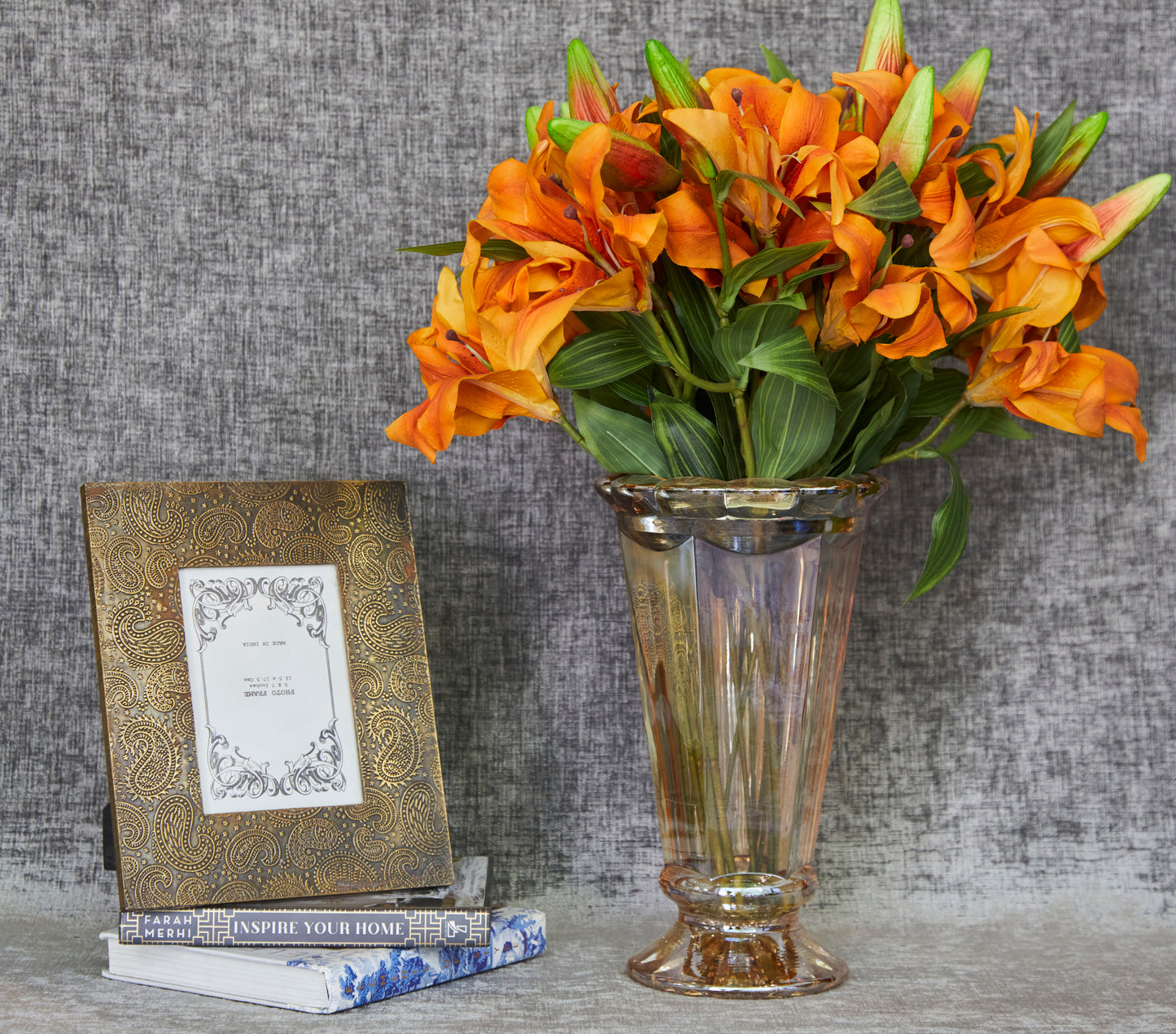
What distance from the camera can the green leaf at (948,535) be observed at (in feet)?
2.47

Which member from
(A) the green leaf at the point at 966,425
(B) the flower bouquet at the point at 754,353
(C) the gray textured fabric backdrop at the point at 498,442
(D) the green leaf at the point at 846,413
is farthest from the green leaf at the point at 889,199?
(C) the gray textured fabric backdrop at the point at 498,442

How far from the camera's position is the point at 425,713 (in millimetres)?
791

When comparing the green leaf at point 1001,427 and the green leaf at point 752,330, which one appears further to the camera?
the green leaf at point 1001,427

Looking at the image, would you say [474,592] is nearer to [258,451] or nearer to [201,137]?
[258,451]

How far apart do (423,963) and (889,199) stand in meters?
0.56

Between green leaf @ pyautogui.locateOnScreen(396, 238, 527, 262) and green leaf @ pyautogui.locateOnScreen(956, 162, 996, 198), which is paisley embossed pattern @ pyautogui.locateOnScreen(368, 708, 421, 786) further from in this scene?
green leaf @ pyautogui.locateOnScreen(956, 162, 996, 198)

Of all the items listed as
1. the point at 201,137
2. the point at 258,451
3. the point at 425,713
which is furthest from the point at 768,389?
the point at 201,137

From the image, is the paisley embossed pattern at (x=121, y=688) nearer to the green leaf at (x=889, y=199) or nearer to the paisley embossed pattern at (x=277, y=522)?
the paisley embossed pattern at (x=277, y=522)

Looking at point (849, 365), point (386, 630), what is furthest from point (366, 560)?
point (849, 365)

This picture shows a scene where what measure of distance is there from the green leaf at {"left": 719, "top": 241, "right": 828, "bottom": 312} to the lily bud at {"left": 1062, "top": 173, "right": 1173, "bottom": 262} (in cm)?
18

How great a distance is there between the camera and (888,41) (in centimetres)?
70

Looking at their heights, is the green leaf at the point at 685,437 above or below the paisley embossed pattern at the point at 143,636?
above

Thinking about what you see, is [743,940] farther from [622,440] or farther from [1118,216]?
[1118,216]

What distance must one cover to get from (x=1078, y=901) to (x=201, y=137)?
0.97 meters
